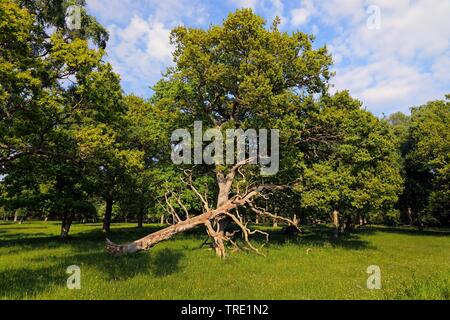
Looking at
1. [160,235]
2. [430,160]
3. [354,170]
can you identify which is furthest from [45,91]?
[430,160]

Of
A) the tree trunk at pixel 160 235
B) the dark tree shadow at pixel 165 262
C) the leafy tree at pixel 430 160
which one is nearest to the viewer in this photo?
the dark tree shadow at pixel 165 262

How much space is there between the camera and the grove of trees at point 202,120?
828 inches

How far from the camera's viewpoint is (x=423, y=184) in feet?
178

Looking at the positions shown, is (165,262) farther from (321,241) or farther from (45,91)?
(321,241)

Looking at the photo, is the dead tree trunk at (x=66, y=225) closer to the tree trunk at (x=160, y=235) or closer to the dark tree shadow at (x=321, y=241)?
the tree trunk at (x=160, y=235)

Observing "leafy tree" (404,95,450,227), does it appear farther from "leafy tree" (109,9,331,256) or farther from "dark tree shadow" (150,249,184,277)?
"dark tree shadow" (150,249,184,277)

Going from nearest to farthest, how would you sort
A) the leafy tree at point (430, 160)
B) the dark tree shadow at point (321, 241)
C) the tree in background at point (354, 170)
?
the tree in background at point (354, 170) < the dark tree shadow at point (321, 241) < the leafy tree at point (430, 160)

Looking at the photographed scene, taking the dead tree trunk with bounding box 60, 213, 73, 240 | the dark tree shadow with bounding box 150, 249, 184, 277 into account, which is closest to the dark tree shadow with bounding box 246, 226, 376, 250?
the dark tree shadow with bounding box 150, 249, 184, 277

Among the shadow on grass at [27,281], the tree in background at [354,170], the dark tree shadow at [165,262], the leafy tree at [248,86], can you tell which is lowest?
the shadow on grass at [27,281]

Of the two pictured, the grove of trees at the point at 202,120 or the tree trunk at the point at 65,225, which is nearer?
the grove of trees at the point at 202,120

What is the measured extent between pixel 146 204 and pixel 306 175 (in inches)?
797

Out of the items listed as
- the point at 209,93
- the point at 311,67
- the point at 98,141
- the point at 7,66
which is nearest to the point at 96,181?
the point at 98,141

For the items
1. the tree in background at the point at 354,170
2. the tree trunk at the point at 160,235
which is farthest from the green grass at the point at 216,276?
the tree in background at the point at 354,170

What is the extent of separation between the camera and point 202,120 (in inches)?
1131
